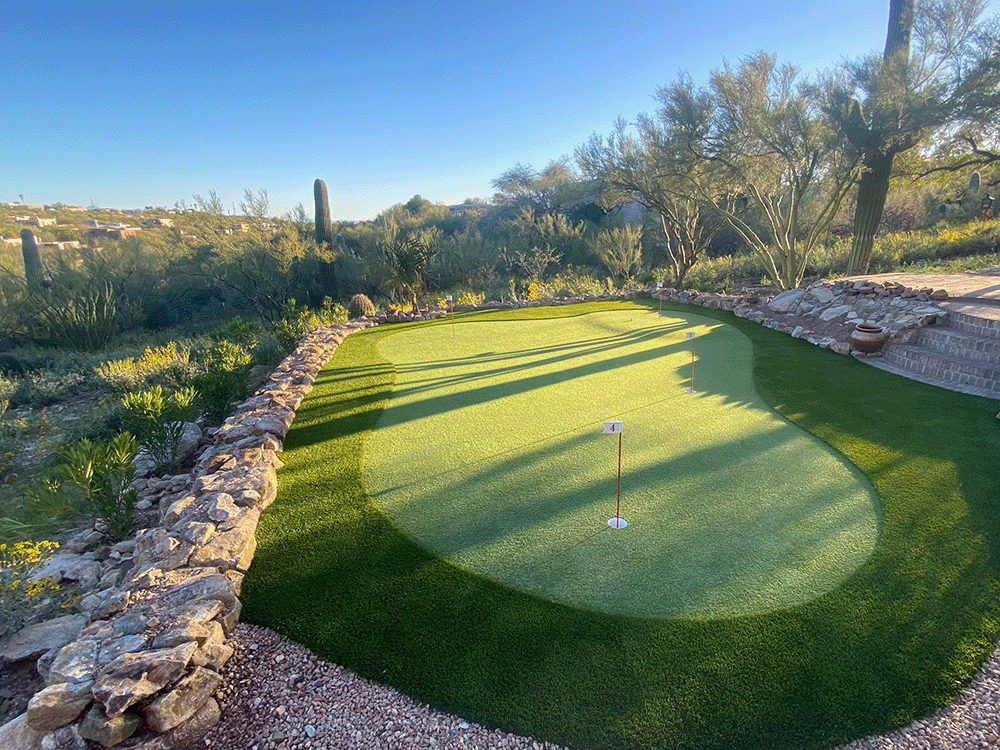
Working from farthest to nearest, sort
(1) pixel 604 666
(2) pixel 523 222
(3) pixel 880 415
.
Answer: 1. (2) pixel 523 222
2. (3) pixel 880 415
3. (1) pixel 604 666

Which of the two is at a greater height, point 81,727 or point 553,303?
point 553,303

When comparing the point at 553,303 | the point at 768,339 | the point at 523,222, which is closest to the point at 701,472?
the point at 768,339

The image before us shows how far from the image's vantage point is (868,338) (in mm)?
6598

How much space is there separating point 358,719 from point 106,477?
265 cm

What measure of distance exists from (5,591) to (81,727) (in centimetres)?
126

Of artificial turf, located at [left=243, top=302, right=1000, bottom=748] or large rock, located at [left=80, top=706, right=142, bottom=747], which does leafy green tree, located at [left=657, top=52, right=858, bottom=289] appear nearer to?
artificial turf, located at [left=243, top=302, right=1000, bottom=748]

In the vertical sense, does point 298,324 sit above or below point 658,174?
below

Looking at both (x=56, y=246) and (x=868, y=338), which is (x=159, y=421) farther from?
(x=56, y=246)

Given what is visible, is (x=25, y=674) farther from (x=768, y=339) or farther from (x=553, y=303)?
(x=553, y=303)

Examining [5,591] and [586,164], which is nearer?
[5,591]

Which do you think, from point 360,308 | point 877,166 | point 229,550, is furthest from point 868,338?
point 360,308

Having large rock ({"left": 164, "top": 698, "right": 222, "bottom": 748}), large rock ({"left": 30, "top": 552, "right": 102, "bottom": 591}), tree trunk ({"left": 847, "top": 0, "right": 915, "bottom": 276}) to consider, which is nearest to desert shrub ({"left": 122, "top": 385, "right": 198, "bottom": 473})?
large rock ({"left": 30, "top": 552, "right": 102, "bottom": 591})

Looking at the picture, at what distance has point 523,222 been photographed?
70.3 feet

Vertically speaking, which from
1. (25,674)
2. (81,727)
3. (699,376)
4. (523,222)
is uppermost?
(523,222)
